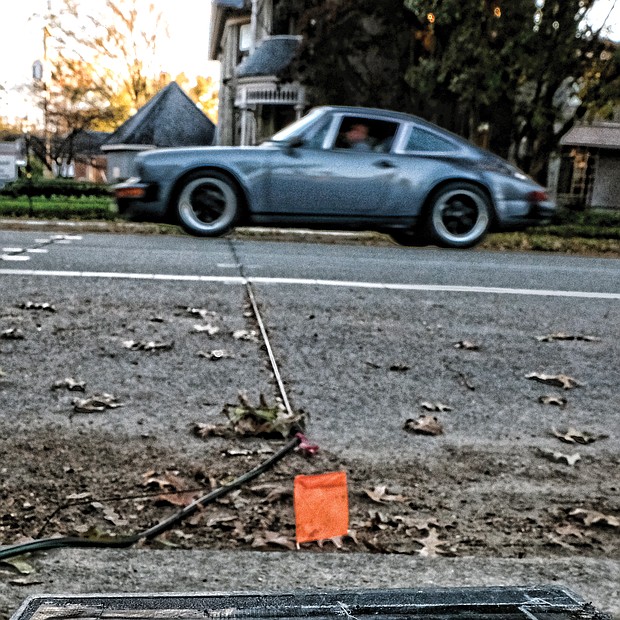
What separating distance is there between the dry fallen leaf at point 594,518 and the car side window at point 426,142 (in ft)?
9.08

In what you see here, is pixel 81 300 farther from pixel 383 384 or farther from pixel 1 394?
pixel 383 384

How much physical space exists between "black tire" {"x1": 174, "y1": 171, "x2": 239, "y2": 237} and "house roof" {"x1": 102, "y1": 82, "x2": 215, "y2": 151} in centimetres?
3130

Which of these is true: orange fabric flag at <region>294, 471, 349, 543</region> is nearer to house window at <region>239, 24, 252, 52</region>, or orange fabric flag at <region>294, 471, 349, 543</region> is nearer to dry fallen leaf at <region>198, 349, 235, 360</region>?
dry fallen leaf at <region>198, 349, 235, 360</region>

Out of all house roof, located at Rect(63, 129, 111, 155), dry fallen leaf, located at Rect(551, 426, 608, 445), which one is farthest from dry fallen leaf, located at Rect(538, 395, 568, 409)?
house roof, located at Rect(63, 129, 111, 155)

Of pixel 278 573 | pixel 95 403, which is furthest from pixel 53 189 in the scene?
pixel 278 573

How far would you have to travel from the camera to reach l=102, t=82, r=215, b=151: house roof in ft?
107

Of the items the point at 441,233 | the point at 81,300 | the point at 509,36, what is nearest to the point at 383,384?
the point at 81,300

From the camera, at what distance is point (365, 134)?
1.50 metres

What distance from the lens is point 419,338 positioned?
6.07 metres

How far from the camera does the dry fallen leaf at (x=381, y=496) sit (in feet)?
12.7

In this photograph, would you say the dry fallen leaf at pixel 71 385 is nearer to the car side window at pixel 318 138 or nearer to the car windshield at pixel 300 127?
the car windshield at pixel 300 127

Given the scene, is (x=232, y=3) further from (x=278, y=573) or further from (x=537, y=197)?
(x=537, y=197)

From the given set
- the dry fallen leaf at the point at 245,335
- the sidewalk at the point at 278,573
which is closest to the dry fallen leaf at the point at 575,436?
the sidewalk at the point at 278,573

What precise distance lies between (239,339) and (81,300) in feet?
5.13
